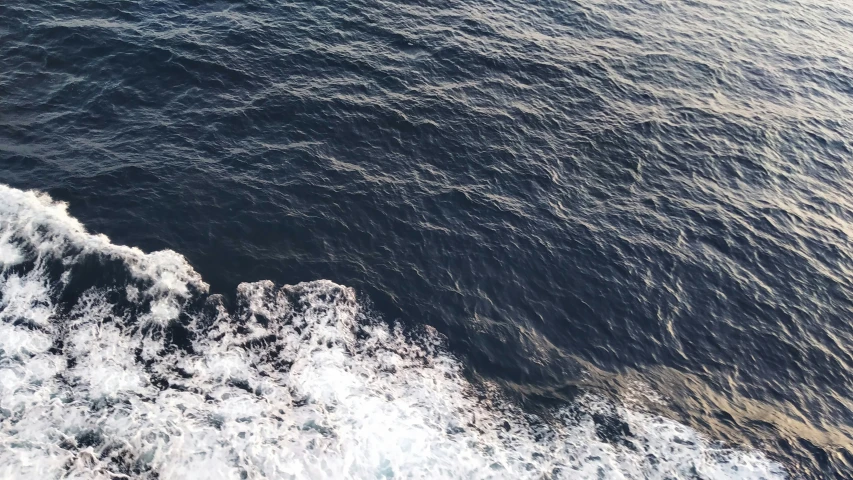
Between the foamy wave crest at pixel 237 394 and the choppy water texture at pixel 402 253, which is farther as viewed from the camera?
the choppy water texture at pixel 402 253

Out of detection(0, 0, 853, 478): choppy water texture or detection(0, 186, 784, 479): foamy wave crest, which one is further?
detection(0, 0, 853, 478): choppy water texture

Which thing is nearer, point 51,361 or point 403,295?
point 51,361

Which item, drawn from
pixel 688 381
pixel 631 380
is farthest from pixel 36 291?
pixel 688 381

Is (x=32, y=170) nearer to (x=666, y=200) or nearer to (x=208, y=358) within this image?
(x=208, y=358)

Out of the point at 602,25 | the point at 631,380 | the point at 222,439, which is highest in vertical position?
the point at 602,25
